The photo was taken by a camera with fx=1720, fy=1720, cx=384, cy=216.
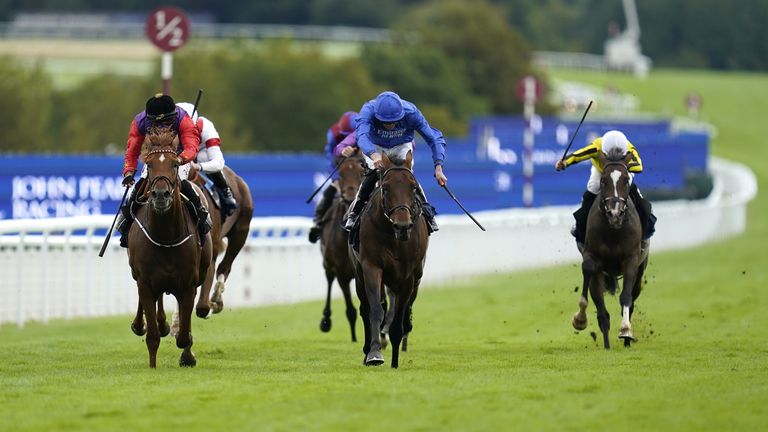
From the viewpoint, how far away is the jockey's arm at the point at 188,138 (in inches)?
480

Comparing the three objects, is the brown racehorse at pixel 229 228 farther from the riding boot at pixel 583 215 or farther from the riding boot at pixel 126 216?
the riding boot at pixel 583 215

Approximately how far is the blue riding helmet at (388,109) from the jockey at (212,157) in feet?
5.32

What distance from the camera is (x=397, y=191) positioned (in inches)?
468

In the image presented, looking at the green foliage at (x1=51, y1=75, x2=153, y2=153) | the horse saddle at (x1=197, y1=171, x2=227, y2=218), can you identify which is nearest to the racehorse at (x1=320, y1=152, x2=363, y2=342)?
the horse saddle at (x1=197, y1=171, x2=227, y2=218)

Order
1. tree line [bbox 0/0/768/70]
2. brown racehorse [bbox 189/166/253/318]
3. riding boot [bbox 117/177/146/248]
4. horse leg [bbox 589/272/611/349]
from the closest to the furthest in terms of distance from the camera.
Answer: riding boot [bbox 117/177/146/248] < horse leg [bbox 589/272/611/349] < brown racehorse [bbox 189/166/253/318] < tree line [bbox 0/0/768/70]

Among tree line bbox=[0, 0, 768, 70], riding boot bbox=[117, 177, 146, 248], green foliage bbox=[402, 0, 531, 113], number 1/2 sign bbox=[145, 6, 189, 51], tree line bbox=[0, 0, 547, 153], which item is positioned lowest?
riding boot bbox=[117, 177, 146, 248]

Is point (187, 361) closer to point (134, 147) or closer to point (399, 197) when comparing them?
point (134, 147)

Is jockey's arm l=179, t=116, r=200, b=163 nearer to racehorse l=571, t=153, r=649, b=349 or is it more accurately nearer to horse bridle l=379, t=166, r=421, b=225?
horse bridle l=379, t=166, r=421, b=225

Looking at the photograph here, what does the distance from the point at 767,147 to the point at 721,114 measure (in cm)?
1022

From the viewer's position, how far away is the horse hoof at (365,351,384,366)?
12.2 metres

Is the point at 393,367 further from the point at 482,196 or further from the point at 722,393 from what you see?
the point at 482,196

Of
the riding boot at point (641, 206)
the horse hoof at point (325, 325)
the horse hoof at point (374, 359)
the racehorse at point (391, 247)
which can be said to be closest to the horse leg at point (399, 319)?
the racehorse at point (391, 247)

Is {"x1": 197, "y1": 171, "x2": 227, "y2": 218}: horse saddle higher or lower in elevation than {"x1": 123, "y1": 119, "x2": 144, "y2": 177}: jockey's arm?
lower

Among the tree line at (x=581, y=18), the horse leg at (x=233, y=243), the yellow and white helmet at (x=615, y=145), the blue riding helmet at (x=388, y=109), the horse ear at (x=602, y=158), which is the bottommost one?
the horse leg at (x=233, y=243)
